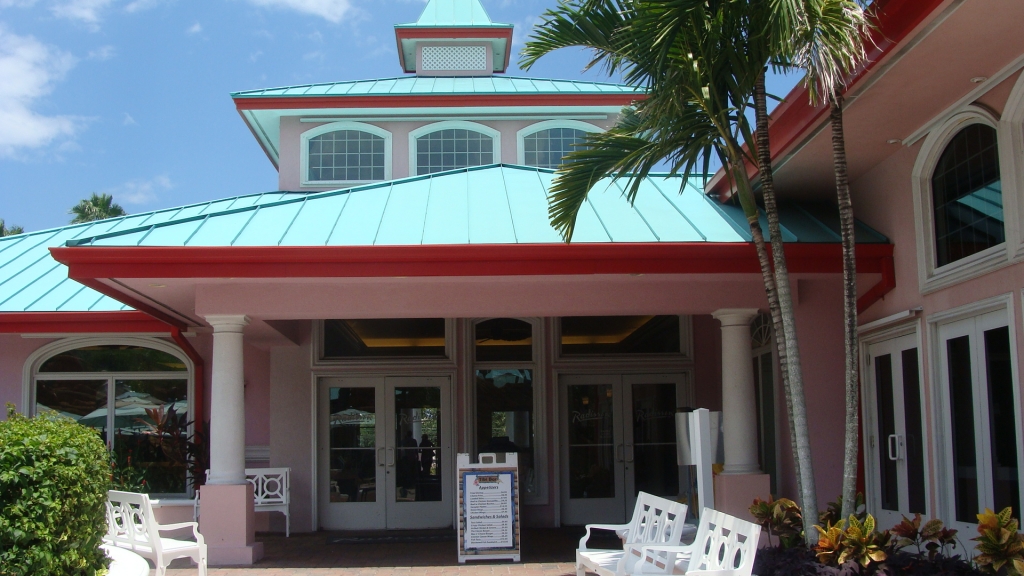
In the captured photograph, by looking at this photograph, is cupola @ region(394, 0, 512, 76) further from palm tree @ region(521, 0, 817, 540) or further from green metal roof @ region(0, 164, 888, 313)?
palm tree @ region(521, 0, 817, 540)

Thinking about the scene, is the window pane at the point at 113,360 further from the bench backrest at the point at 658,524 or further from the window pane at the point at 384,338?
the bench backrest at the point at 658,524

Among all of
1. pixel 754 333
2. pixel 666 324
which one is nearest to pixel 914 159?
pixel 754 333

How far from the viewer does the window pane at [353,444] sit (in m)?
14.0

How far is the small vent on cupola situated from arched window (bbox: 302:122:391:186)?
11.3 ft

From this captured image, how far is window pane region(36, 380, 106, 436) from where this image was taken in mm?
13898

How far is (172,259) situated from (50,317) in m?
4.62

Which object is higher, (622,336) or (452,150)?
(452,150)

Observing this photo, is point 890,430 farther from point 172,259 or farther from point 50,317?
point 50,317

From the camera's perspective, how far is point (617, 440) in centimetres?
1413

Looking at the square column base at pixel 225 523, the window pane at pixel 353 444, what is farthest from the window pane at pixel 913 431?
the window pane at pixel 353 444

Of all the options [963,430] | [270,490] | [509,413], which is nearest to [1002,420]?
[963,430]

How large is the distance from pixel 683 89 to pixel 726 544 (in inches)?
139

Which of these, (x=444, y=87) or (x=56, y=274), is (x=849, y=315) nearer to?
(x=444, y=87)

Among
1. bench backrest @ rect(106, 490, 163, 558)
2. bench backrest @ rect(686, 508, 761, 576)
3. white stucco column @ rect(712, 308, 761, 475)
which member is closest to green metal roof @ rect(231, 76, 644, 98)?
white stucco column @ rect(712, 308, 761, 475)
